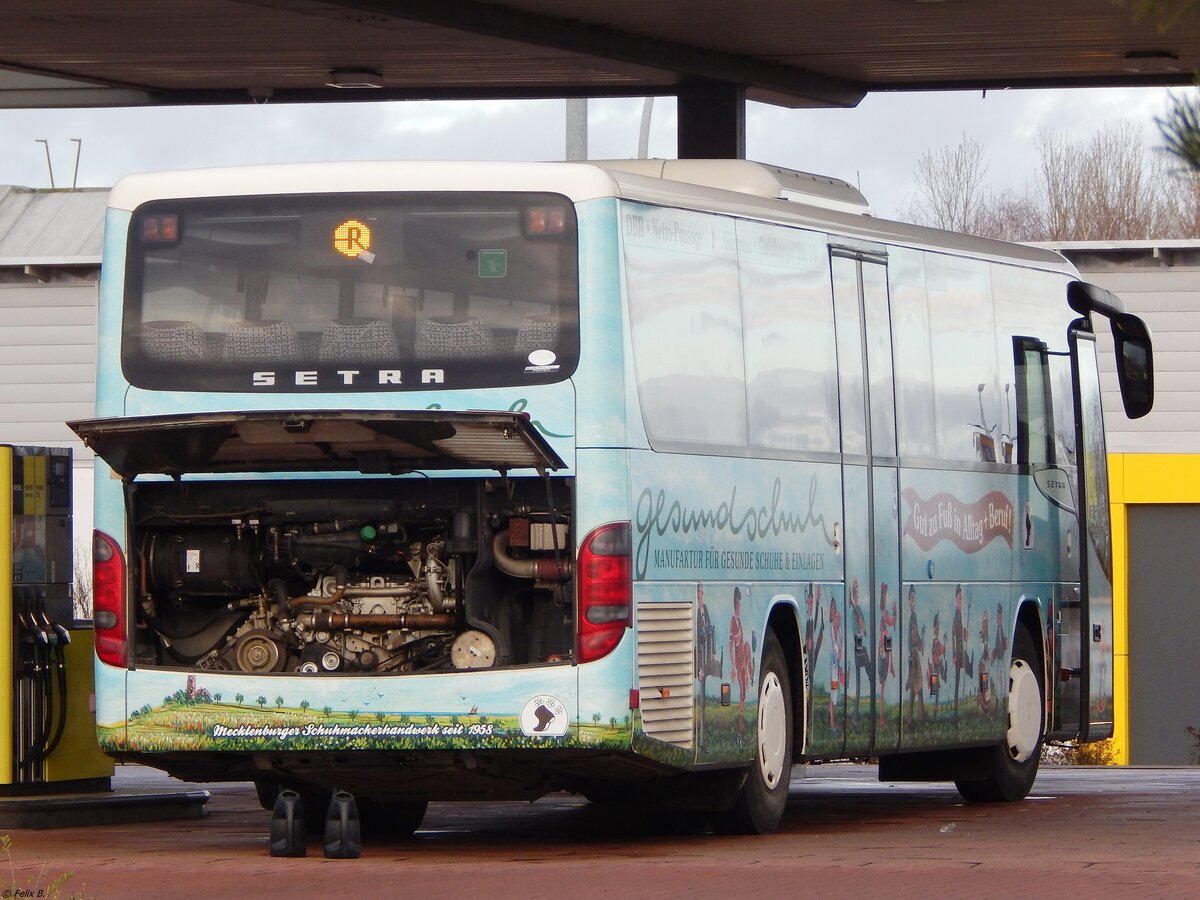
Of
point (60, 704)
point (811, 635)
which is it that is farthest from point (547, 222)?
point (60, 704)

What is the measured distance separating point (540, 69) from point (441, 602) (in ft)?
33.6

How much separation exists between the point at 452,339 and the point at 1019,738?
6.22 metres

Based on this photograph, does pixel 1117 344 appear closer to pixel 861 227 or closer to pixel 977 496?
pixel 977 496

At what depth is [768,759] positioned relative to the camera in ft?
43.6

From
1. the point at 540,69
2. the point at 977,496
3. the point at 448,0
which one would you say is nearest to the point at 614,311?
the point at 977,496

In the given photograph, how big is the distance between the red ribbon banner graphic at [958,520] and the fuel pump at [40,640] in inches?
202

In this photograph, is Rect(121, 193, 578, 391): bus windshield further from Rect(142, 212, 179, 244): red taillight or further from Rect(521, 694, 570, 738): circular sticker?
Rect(521, 694, 570, 738): circular sticker

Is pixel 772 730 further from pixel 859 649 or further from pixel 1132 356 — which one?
pixel 1132 356

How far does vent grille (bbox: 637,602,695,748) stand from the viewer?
39.0 feet

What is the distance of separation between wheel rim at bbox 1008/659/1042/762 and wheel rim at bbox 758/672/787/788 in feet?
10.9

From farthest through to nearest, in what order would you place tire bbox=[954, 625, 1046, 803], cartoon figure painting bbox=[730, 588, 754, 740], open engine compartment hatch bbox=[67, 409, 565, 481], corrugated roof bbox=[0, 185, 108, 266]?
1. corrugated roof bbox=[0, 185, 108, 266]
2. tire bbox=[954, 625, 1046, 803]
3. cartoon figure painting bbox=[730, 588, 754, 740]
4. open engine compartment hatch bbox=[67, 409, 565, 481]

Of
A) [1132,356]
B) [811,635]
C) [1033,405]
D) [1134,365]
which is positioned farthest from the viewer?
[1132,356]

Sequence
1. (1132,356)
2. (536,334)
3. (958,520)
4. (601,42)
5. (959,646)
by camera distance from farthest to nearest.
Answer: (601,42) < (1132,356) < (958,520) < (959,646) < (536,334)

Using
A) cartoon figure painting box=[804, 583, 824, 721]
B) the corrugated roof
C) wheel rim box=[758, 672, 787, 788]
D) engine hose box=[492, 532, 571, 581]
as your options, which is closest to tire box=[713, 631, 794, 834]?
wheel rim box=[758, 672, 787, 788]
